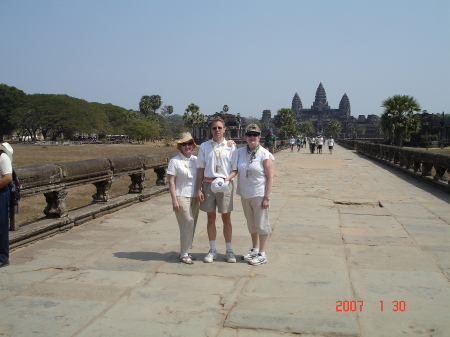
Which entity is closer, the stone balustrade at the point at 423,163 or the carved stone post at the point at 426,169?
the stone balustrade at the point at 423,163

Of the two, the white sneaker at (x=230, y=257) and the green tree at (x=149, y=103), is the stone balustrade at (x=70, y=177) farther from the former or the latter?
the green tree at (x=149, y=103)

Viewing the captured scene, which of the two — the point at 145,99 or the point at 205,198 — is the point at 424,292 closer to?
the point at 205,198

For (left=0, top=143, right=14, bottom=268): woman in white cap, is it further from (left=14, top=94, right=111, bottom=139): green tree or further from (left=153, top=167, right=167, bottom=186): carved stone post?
(left=14, top=94, right=111, bottom=139): green tree

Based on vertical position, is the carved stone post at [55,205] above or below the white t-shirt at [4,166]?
below

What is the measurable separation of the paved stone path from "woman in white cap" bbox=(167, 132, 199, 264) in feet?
0.84

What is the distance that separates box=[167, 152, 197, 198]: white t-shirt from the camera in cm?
486

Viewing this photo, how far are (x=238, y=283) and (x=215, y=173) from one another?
117cm

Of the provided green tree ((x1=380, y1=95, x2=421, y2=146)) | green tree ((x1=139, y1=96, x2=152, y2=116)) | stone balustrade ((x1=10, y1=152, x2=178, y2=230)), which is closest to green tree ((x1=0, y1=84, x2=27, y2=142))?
green tree ((x1=139, y1=96, x2=152, y2=116))

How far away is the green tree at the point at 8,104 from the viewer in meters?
85.1

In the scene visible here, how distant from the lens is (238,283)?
4211 mm

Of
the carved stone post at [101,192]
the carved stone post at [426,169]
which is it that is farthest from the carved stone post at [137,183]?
the carved stone post at [426,169]

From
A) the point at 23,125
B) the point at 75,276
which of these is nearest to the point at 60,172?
the point at 75,276

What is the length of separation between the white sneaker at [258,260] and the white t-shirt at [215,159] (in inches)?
35.6
